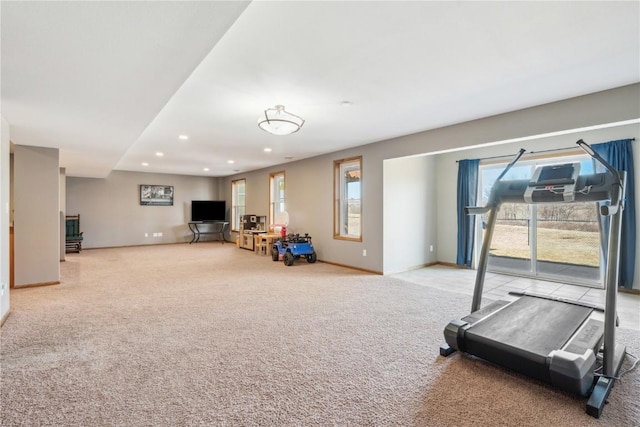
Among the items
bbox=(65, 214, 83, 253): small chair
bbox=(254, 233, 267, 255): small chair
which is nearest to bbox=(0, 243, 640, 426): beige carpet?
bbox=(254, 233, 267, 255): small chair

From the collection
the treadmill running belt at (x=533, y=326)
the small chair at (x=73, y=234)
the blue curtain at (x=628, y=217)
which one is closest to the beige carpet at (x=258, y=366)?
the treadmill running belt at (x=533, y=326)

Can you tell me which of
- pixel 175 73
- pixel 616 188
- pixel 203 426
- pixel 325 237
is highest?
pixel 175 73

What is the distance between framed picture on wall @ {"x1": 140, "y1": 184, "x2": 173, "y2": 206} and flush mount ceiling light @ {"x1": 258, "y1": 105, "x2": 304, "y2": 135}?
818cm

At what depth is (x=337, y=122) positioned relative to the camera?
4320 mm

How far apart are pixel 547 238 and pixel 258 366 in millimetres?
5408

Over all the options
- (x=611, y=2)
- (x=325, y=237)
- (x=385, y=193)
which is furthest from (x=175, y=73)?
(x=325, y=237)

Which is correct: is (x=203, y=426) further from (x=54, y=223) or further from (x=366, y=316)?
(x=54, y=223)

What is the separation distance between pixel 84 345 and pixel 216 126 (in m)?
3.06

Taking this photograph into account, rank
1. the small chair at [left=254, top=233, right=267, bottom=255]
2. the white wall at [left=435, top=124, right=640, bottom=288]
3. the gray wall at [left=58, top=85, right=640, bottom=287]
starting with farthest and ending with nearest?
1. the small chair at [left=254, top=233, right=267, bottom=255]
2. the white wall at [left=435, top=124, right=640, bottom=288]
3. the gray wall at [left=58, top=85, right=640, bottom=287]

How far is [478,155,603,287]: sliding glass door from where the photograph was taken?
5.04 metres

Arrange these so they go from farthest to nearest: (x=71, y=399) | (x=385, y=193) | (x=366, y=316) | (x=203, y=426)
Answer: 1. (x=385, y=193)
2. (x=366, y=316)
3. (x=71, y=399)
4. (x=203, y=426)

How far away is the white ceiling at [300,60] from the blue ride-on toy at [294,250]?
10.0ft

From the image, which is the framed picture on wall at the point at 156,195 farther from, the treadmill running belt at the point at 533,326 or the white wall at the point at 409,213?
the treadmill running belt at the point at 533,326

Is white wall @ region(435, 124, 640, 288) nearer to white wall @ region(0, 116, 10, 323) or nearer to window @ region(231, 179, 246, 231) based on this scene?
window @ region(231, 179, 246, 231)
